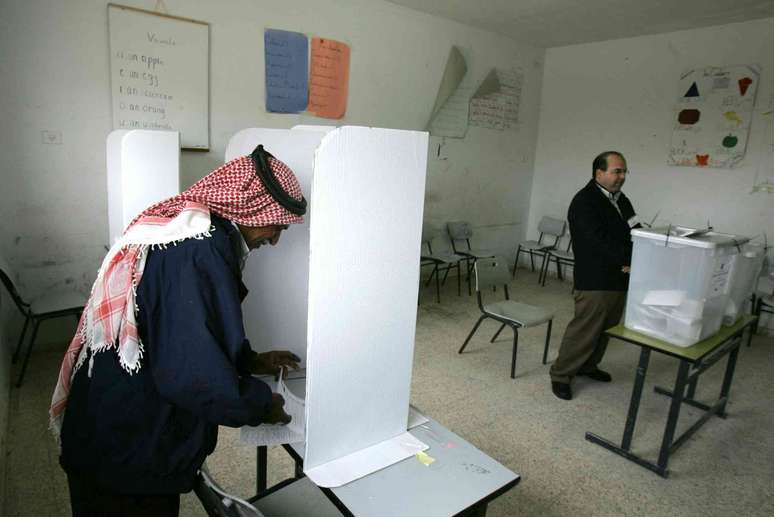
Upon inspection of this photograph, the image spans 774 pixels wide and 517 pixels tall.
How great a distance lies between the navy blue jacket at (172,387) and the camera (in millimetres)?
938

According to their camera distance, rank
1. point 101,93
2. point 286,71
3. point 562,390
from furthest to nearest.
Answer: point 286,71 → point 101,93 → point 562,390

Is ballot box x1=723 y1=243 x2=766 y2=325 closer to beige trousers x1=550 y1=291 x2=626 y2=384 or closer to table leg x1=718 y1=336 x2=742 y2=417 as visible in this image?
table leg x1=718 y1=336 x2=742 y2=417

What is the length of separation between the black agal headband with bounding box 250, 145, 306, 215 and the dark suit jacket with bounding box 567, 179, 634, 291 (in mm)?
1994

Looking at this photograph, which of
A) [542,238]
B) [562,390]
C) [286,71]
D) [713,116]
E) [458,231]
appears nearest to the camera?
[562,390]

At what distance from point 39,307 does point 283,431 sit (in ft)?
7.42

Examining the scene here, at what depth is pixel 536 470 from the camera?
2.19 m

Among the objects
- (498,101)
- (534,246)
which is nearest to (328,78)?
(498,101)

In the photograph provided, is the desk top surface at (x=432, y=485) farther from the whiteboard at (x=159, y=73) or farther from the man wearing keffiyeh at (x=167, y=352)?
the whiteboard at (x=159, y=73)

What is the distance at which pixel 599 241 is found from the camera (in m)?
2.60

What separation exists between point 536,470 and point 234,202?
6.11 ft

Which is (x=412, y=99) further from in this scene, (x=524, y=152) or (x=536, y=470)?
(x=536, y=470)

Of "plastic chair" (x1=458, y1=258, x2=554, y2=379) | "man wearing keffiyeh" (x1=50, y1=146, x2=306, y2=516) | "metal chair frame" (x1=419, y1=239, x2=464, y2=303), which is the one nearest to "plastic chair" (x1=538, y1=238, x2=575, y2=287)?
"metal chair frame" (x1=419, y1=239, x2=464, y2=303)

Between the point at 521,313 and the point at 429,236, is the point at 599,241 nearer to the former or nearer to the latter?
the point at 521,313

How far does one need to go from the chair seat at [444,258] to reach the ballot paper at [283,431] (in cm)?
336
